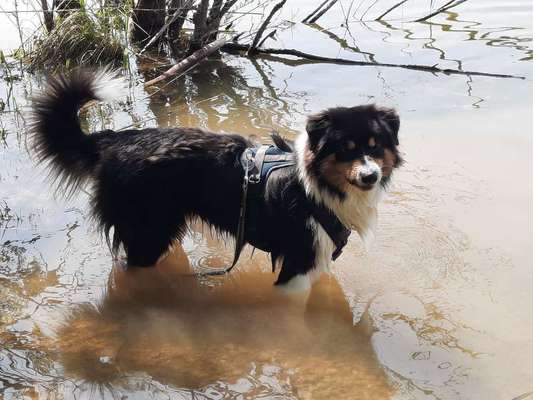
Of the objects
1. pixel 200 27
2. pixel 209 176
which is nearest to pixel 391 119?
pixel 209 176

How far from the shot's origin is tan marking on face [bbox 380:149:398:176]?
351 cm

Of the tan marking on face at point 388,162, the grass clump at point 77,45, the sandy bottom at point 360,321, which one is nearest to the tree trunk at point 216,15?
the grass clump at point 77,45

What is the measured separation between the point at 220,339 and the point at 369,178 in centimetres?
126

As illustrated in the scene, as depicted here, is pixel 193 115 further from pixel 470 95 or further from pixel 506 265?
pixel 506 265

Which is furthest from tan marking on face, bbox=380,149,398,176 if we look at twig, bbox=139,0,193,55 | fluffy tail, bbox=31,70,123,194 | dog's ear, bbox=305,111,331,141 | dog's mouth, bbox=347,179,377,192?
twig, bbox=139,0,193,55

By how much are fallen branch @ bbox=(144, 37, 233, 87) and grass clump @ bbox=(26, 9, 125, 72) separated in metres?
0.90

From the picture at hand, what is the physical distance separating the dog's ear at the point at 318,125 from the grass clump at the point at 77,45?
497 cm

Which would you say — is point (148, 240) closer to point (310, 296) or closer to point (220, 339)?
point (220, 339)

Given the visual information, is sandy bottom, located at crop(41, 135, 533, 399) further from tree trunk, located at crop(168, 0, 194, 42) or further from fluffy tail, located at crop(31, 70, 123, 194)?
tree trunk, located at crop(168, 0, 194, 42)

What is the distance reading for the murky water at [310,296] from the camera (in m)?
3.15

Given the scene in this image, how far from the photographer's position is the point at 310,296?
394 cm

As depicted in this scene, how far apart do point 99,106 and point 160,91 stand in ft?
2.77

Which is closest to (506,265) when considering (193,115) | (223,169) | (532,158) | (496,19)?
(532,158)

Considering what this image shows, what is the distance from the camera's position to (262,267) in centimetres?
431
